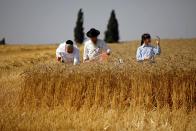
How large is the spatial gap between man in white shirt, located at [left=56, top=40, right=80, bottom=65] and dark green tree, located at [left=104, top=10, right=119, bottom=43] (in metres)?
69.8

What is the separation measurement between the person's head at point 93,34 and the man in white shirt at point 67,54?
0.54 meters

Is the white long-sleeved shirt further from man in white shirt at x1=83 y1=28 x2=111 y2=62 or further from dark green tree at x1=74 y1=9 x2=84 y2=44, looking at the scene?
dark green tree at x1=74 y1=9 x2=84 y2=44

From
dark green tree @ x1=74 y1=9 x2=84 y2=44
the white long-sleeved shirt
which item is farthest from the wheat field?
dark green tree @ x1=74 y1=9 x2=84 y2=44

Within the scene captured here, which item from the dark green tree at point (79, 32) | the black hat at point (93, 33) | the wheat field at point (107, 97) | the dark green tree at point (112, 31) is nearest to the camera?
the wheat field at point (107, 97)

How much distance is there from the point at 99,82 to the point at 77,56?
2.52 m

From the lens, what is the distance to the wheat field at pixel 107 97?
8711 mm

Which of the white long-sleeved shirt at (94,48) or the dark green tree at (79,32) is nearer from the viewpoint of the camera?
the white long-sleeved shirt at (94,48)

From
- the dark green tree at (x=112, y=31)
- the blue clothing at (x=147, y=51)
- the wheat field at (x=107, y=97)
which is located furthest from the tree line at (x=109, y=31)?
the wheat field at (x=107, y=97)

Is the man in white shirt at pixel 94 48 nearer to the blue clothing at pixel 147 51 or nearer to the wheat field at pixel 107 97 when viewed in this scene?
the blue clothing at pixel 147 51

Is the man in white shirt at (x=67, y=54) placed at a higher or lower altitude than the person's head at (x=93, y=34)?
lower

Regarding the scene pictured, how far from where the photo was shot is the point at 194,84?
9555 millimetres

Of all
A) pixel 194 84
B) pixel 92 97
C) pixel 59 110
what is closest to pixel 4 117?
pixel 59 110

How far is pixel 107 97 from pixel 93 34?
263 cm

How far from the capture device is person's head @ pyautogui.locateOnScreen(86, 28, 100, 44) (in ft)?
38.7
